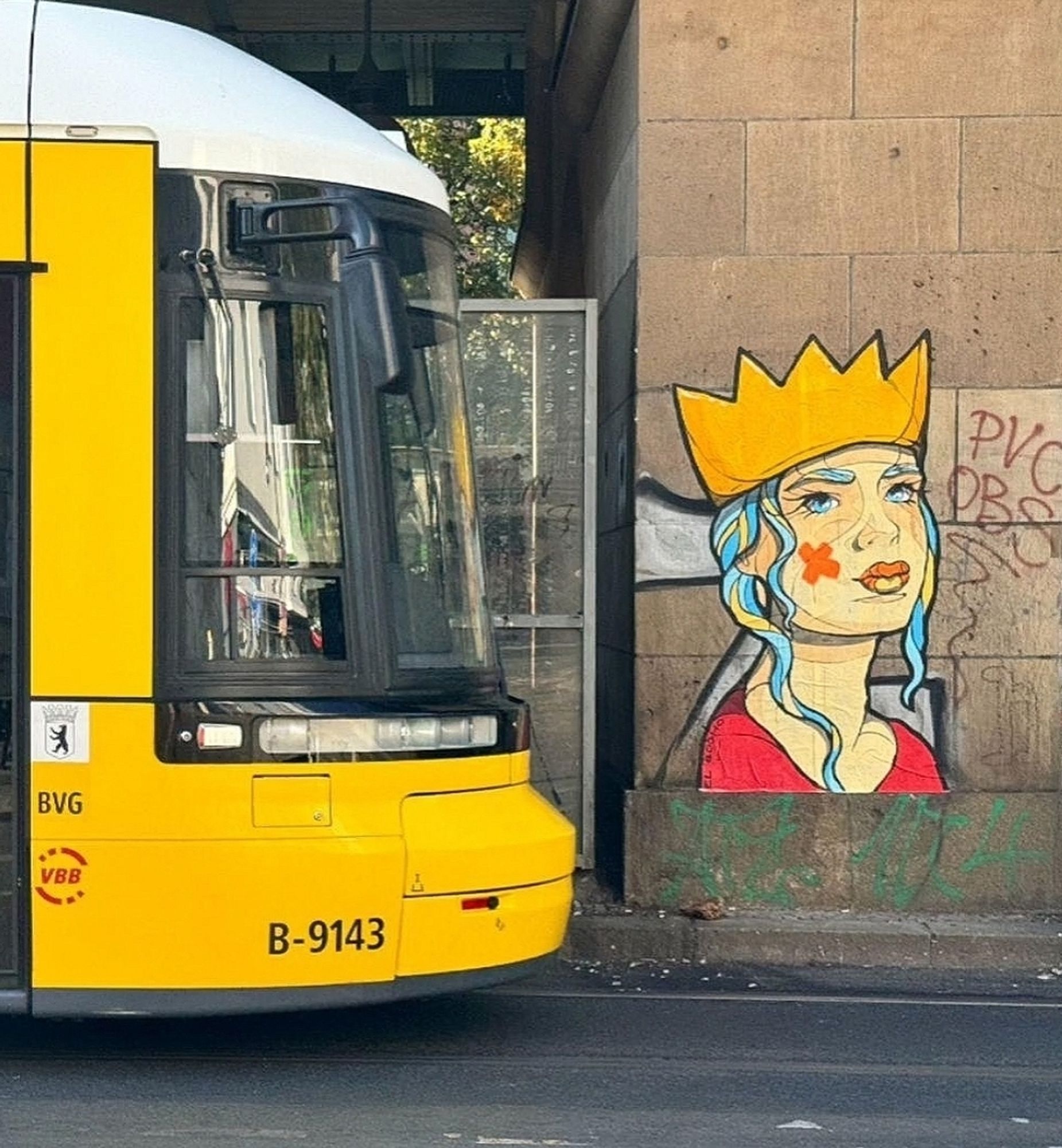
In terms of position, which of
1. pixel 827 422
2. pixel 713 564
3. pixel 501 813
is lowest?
pixel 501 813

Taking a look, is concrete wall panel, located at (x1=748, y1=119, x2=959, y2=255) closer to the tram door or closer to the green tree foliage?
the tram door

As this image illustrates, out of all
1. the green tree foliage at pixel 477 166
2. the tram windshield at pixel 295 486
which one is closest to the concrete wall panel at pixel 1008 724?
the tram windshield at pixel 295 486

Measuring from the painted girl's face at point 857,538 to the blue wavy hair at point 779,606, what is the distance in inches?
1.5

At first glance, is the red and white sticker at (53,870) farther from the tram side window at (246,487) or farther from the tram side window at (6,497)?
the tram side window at (246,487)

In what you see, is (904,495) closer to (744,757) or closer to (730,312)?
(730,312)

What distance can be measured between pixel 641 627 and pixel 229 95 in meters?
3.65

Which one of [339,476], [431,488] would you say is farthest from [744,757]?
[339,476]

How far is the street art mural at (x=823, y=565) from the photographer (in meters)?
8.64

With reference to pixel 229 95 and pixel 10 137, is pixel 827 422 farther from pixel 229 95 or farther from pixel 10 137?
pixel 10 137

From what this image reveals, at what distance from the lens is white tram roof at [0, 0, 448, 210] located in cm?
575

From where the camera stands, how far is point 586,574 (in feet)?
30.8

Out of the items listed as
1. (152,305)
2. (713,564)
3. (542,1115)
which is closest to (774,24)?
(713,564)

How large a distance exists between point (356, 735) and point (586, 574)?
12.3ft

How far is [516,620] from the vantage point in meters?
9.36
